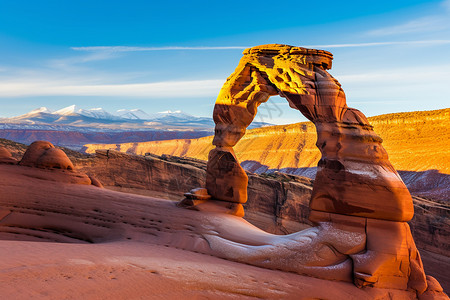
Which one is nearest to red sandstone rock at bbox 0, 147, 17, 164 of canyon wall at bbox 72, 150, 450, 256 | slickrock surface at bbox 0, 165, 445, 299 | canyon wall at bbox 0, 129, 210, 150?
slickrock surface at bbox 0, 165, 445, 299

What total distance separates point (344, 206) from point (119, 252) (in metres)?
5.44

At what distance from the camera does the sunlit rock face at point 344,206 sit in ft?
28.0

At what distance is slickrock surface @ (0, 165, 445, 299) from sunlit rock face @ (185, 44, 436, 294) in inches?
15.3

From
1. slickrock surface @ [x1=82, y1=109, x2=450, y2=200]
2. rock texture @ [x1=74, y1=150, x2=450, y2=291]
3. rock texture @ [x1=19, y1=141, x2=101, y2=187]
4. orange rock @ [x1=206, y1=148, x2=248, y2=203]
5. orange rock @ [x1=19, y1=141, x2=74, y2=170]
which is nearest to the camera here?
orange rock @ [x1=206, y1=148, x2=248, y2=203]

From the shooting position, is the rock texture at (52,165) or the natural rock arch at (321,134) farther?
the rock texture at (52,165)

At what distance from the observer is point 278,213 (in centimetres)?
2670

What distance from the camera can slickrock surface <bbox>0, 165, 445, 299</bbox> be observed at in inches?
251

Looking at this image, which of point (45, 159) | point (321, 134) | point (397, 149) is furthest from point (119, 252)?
point (397, 149)

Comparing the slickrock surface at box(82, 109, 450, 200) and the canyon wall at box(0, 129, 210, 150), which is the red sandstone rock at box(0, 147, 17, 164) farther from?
the canyon wall at box(0, 129, 210, 150)

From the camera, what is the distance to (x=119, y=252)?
8.43 m

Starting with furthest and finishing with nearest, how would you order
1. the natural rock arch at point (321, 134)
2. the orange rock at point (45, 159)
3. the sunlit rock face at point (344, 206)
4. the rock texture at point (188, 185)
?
the rock texture at point (188, 185), the orange rock at point (45, 159), the natural rock arch at point (321, 134), the sunlit rock face at point (344, 206)

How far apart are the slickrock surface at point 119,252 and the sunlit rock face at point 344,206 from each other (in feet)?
1.27

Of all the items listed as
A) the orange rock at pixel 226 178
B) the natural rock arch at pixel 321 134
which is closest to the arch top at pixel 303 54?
the natural rock arch at pixel 321 134

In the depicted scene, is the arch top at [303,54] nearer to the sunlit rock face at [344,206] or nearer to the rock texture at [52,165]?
the sunlit rock face at [344,206]
